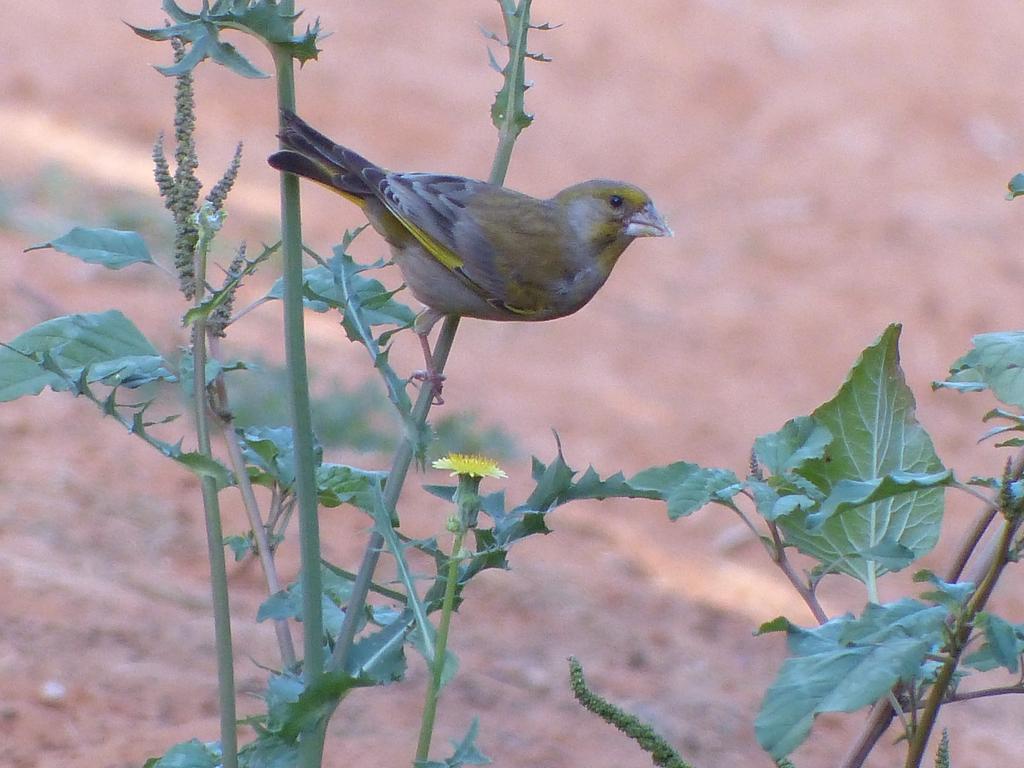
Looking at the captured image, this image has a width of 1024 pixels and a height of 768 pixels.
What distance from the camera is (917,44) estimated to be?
13.1 m

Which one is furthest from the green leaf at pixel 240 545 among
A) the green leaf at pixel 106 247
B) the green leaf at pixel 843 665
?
the green leaf at pixel 843 665

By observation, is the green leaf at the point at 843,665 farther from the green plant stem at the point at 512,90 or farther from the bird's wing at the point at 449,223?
the bird's wing at the point at 449,223

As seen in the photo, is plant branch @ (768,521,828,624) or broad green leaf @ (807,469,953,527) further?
plant branch @ (768,521,828,624)

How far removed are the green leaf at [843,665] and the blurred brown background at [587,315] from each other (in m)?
1.74

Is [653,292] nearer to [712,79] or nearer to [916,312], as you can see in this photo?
[916,312]

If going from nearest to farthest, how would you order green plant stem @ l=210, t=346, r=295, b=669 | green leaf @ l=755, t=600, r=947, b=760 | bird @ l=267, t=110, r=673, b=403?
green leaf @ l=755, t=600, r=947, b=760
green plant stem @ l=210, t=346, r=295, b=669
bird @ l=267, t=110, r=673, b=403

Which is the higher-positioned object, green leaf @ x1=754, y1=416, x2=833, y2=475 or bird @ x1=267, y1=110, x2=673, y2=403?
bird @ x1=267, y1=110, x2=673, y2=403

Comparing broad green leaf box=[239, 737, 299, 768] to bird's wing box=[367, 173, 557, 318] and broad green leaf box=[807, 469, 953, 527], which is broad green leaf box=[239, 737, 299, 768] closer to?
broad green leaf box=[807, 469, 953, 527]

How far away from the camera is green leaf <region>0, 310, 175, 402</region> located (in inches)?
86.6

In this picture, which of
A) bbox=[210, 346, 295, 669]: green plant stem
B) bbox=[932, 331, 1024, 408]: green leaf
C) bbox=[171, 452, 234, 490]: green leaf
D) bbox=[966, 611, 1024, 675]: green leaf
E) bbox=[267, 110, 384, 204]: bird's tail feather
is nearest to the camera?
bbox=[966, 611, 1024, 675]: green leaf

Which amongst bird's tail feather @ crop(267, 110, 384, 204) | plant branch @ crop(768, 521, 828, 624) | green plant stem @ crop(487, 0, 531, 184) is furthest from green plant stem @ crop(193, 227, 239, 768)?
plant branch @ crop(768, 521, 828, 624)

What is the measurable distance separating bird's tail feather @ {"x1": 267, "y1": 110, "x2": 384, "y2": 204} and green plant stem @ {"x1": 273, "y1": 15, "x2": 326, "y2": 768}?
0.67ft

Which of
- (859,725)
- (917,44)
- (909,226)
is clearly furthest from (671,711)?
(917,44)

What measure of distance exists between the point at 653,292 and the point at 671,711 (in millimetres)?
5596
